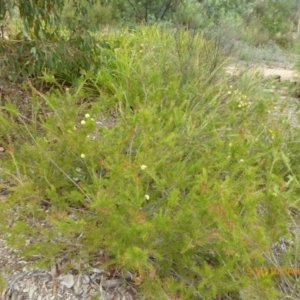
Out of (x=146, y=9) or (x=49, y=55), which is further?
(x=146, y=9)

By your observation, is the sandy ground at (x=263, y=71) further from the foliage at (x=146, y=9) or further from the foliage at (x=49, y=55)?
the foliage at (x=146, y=9)

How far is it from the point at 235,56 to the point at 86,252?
3.75 metres

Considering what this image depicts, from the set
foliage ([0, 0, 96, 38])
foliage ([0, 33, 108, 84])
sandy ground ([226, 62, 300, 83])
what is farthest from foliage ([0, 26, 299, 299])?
sandy ground ([226, 62, 300, 83])

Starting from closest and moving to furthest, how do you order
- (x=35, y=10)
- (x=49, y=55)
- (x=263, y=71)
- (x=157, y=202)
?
(x=157, y=202) < (x=35, y=10) < (x=49, y=55) < (x=263, y=71)

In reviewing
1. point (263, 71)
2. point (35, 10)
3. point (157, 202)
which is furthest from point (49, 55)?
point (263, 71)

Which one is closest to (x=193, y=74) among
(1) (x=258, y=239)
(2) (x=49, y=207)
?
(2) (x=49, y=207)

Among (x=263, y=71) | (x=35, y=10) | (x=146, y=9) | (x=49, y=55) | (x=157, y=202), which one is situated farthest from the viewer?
(x=146, y=9)

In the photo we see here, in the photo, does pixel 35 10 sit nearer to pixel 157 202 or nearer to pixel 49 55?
pixel 49 55

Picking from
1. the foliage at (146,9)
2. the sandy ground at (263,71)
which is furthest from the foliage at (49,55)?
the foliage at (146,9)

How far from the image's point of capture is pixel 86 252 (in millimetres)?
1992

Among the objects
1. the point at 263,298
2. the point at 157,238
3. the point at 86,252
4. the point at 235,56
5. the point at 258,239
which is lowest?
the point at 235,56

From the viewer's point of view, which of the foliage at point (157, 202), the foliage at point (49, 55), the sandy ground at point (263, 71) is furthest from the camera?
the sandy ground at point (263, 71)

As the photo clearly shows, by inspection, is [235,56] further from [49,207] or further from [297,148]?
[49,207]

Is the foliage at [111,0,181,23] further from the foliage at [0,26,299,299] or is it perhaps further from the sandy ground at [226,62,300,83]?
the foliage at [0,26,299,299]
